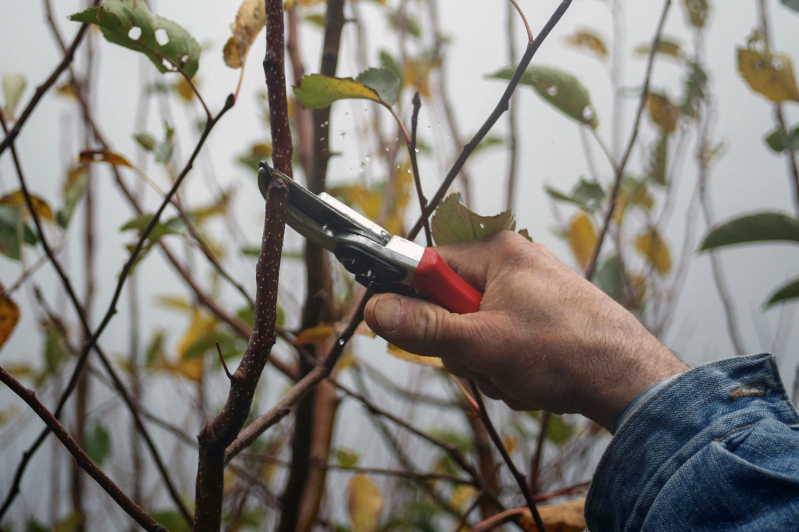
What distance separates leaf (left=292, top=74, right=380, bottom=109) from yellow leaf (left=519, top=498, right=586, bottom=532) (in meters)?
0.40

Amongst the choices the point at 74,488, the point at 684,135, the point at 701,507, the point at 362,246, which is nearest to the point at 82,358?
the point at 362,246

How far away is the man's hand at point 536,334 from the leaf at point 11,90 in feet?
1.42

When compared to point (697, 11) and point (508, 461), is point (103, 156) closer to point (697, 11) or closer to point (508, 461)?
point (508, 461)

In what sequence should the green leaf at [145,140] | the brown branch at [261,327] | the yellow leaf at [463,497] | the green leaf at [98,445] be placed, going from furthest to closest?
the yellow leaf at [463,497] < the green leaf at [98,445] < the green leaf at [145,140] < the brown branch at [261,327]

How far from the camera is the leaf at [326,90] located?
14.0 inches

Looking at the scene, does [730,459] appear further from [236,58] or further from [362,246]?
[236,58]

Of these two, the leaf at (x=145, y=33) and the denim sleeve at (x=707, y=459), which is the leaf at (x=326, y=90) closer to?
the leaf at (x=145, y=33)

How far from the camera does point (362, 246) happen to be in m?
0.36

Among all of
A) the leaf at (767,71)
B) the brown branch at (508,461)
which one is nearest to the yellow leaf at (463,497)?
the brown branch at (508,461)

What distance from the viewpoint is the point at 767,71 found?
20.2 inches

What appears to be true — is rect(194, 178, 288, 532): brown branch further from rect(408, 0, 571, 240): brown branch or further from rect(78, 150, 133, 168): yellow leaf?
rect(78, 150, 133, 168): yellow leaf

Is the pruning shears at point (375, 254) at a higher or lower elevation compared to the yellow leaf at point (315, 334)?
higher

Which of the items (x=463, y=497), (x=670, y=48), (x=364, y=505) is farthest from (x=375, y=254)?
(x=463, y=497)

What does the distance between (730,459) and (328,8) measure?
477 millimetres
